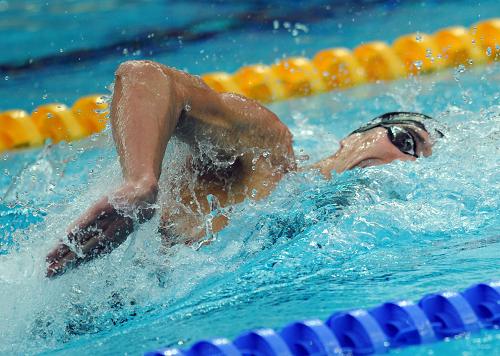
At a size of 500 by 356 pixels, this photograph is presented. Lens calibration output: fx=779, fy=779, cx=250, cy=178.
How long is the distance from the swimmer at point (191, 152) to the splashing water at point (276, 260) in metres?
0.06

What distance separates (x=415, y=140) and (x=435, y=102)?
206 centimetres

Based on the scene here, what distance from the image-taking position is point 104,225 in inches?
56.6

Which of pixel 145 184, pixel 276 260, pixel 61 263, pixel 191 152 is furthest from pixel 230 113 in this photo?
pixel 61 263

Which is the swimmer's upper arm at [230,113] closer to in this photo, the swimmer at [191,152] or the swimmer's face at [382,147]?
the swimmer at [191,152]

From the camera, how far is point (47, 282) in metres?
1.58

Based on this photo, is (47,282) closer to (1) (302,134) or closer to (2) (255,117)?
(2) (255,117)

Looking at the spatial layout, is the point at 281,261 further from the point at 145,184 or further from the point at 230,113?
the point at 145,184

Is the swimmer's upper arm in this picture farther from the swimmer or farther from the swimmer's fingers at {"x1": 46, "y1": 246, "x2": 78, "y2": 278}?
the swimmer's fingers at {"x1": 46, "y1": 246, "x2": 78, "y2": 278}

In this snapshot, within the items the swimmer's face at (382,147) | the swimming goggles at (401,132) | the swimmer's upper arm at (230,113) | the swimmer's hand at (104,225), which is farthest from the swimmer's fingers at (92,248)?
the swimming goggles at (401,132)

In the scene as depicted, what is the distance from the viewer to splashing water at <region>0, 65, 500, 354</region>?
1.58 m

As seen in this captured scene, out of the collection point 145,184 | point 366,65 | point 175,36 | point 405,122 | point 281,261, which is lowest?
point 281,261

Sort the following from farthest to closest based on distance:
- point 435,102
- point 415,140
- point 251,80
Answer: point 251,80 < point 435,102 < point 415,140

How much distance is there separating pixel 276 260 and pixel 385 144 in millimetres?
631

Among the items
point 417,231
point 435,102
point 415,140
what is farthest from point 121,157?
point 435,102
